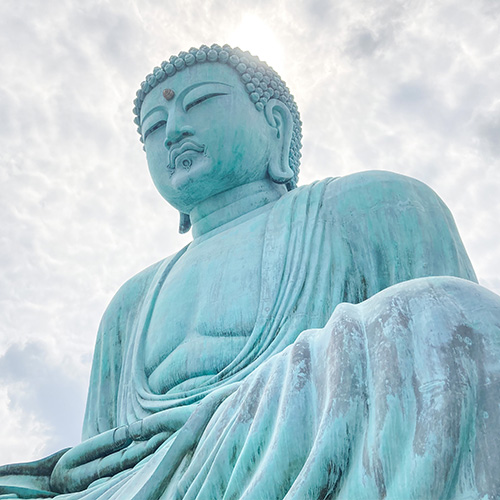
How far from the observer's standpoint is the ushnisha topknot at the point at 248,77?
670 centimetres

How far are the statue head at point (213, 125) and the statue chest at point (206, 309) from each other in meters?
0.46

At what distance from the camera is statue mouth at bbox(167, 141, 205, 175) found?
638 centimetres

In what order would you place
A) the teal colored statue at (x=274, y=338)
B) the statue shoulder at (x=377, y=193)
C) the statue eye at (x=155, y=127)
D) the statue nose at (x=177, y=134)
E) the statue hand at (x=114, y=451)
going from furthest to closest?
the statue eye at (x=155, y=127), the statue nose at (x=177, y=134), the statue shoulder at (x=377, y=193), the statue hand at (x=114, y=451), the teal colored statue at (x=274, y=338)

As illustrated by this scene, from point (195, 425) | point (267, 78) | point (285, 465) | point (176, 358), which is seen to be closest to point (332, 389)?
point (285, 465)

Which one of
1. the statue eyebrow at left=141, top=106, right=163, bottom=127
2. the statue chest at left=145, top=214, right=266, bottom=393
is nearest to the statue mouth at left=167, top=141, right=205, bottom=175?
the statue eyebrow at left=141, top=106, right=163, bottom=127

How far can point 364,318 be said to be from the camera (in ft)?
11.0

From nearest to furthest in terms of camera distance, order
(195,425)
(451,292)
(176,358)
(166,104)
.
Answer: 1. (451,292)
2. (195,425)
3. (176,358)
4. (166,104)

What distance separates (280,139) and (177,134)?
877 millimetres

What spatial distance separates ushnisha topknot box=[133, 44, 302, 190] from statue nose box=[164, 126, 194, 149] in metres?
0.57

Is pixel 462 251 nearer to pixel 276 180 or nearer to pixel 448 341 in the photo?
pixel 276 180

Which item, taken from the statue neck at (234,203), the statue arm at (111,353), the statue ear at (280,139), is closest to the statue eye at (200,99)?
the statue ear at (280,139)

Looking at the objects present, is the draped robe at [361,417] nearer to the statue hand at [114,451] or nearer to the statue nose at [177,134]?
the statue hand at [114,451]

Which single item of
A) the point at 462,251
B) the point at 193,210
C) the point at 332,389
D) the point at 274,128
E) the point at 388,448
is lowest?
the point at 388,448

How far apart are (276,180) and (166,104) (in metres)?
1.00
